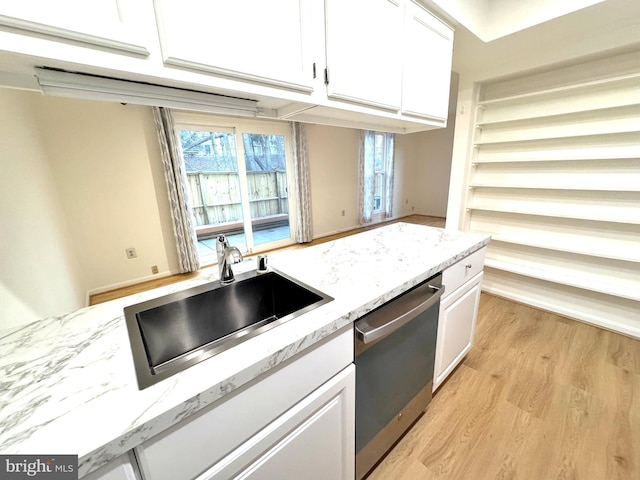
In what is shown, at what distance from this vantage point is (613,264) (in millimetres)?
2023

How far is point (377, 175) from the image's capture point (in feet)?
19.4

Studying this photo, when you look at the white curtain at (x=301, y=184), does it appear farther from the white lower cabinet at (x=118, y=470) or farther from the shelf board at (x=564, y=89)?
the white lower cabinet at (x=118, y=470)

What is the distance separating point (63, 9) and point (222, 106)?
0.45 m

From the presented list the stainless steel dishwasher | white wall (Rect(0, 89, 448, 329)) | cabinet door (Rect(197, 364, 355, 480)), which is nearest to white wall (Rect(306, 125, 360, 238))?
white wall (Rect(0, 89, 448, 329))

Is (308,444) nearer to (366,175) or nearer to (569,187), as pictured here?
(569,187)

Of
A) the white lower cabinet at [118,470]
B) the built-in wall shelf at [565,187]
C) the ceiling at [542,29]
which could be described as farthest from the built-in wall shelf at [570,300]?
the white lower cabinet at [118,470]

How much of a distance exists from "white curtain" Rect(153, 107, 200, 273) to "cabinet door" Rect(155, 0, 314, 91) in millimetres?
2717

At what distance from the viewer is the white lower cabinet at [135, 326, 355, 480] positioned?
0.53 metres

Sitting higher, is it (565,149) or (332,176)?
(565,149)

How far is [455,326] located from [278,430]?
1192 mm

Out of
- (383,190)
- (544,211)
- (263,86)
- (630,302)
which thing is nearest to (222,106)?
(263,86)

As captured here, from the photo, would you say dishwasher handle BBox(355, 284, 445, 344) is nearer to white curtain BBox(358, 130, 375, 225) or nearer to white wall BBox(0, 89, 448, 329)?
white wall BBox(0, 89, 448, 329)

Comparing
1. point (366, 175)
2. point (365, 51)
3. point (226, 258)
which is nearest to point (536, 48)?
point (365, 51)

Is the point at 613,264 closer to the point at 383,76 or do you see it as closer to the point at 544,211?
the point at 544,211
